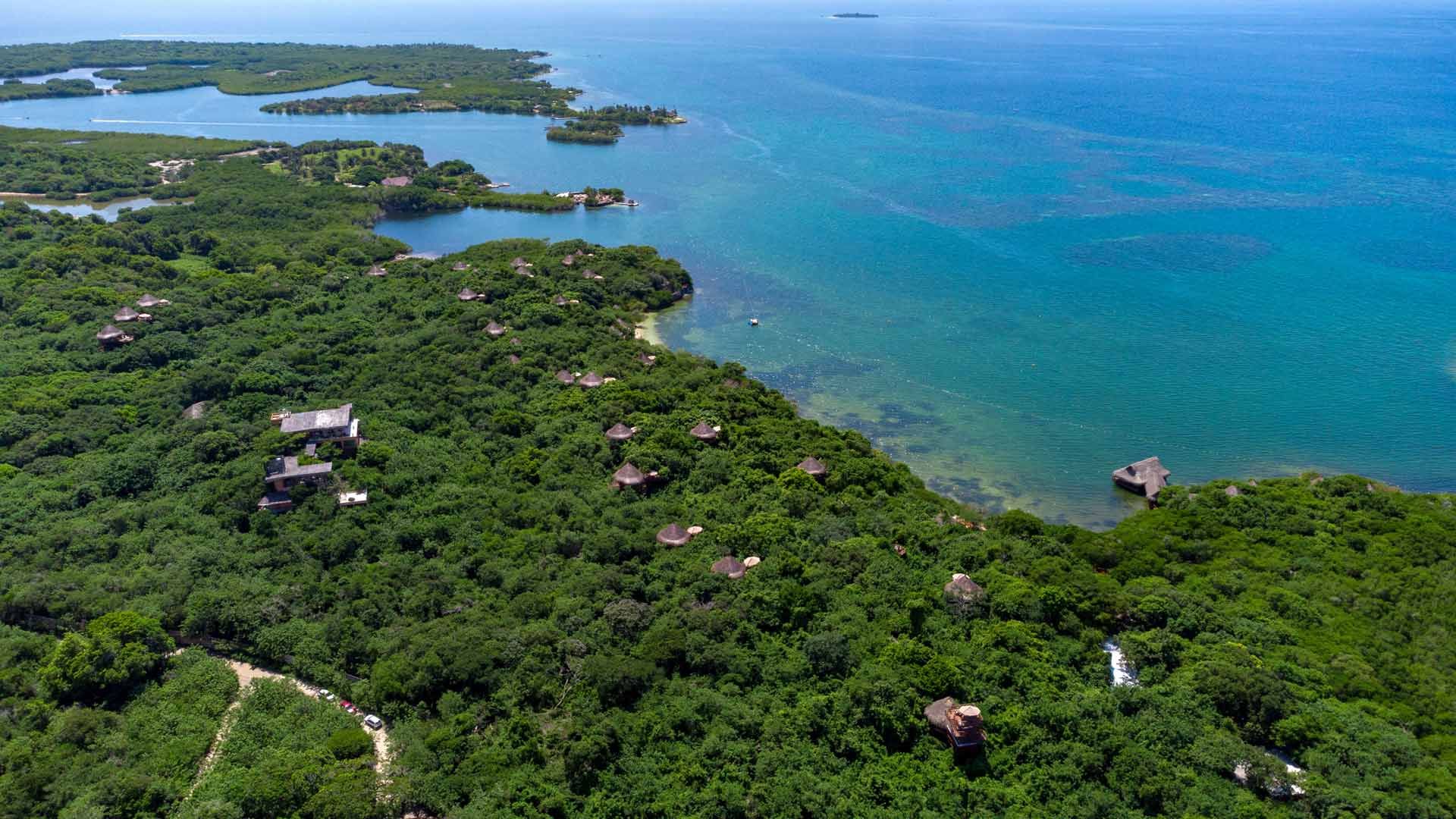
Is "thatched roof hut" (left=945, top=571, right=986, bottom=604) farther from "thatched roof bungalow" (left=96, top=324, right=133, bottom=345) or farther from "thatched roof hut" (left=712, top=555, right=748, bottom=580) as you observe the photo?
"thatched roof bungalow" (left=96, top=324, right=133, bottom=345)

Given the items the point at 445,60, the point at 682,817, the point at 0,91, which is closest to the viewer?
the point at 682,817

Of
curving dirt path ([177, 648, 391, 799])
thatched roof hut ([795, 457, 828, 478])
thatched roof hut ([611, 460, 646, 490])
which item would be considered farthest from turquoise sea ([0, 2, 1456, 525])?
curving dirt path ([177, 648, 391, 799])

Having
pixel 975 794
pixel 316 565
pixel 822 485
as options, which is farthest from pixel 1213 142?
pixel 316 565

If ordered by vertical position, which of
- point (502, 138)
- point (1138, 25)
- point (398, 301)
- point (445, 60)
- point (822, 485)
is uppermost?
point (1138, 25)

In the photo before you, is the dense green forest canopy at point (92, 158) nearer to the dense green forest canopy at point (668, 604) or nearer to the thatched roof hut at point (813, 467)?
the dense green forest canopy at point (668, 604)

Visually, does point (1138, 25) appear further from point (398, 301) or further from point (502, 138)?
point (398, 301)

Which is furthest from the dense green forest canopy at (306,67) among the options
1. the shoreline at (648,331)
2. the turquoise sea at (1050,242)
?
the shoreline at (648,331)

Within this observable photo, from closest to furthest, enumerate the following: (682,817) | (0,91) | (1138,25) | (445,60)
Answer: (682,817)
(0,91)
(445,60)
(1138,25)
